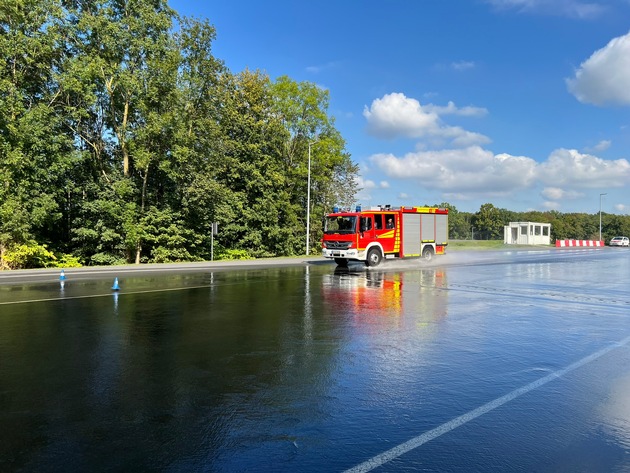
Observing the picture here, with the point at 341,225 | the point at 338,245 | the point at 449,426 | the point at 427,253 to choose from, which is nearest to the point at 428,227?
A: the point at 427,253

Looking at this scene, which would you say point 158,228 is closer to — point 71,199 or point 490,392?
point 71,199

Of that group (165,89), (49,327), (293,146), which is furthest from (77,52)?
(49,327)

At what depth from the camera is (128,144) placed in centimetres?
2950

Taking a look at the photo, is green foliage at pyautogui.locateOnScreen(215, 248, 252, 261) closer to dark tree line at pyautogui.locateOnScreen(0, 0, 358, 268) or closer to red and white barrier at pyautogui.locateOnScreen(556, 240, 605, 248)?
dark tree line at pyautogui.locateOnScreen(0, 0, 358, 268)

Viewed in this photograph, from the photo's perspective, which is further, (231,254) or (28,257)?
(231,254)

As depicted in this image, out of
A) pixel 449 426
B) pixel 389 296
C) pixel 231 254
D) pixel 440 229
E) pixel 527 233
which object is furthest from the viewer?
pixel 527 233

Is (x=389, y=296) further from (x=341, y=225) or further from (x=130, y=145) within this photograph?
(x=130, y=145)

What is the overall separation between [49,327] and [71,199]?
2452 centimetres

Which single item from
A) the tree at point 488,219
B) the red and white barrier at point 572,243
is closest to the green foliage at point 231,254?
the red and white barrier at point 572,243

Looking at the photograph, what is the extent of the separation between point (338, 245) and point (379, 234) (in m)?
2.53

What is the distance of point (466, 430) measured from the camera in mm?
4008

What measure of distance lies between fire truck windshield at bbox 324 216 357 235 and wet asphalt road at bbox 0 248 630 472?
13.1 meters

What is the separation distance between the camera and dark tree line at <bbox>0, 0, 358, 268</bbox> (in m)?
25.1

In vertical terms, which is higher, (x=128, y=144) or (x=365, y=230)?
(x=128, y=144)
